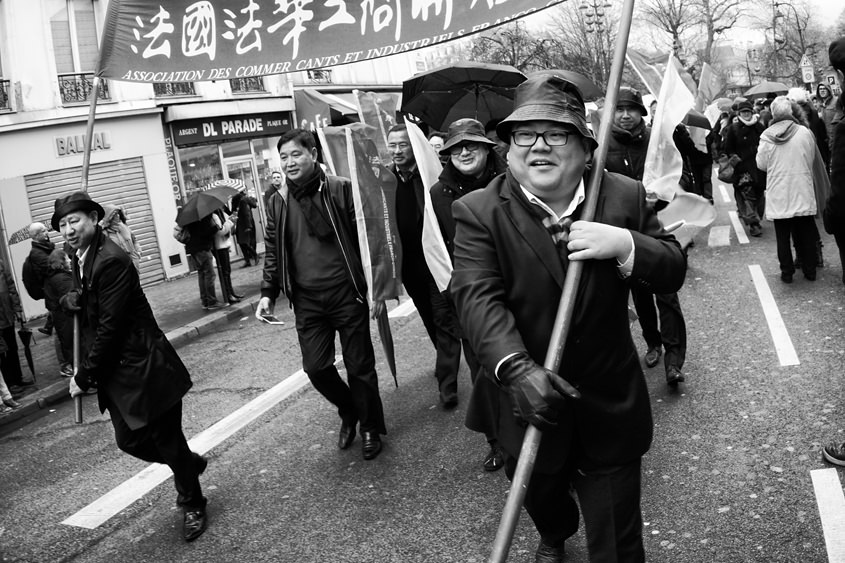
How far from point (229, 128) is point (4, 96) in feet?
19.2

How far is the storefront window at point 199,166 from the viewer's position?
20625mm

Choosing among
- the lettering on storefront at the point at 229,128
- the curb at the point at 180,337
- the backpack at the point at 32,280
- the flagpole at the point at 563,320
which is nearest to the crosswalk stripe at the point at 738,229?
the curb at the point at 180,337

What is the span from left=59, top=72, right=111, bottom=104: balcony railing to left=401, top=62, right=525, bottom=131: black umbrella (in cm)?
1089

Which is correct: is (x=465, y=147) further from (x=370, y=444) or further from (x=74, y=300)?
(x=74, y=300)

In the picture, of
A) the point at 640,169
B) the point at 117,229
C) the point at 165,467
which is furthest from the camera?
the point at 117,229

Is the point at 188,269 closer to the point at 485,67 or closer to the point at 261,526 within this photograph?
the point at 485,67

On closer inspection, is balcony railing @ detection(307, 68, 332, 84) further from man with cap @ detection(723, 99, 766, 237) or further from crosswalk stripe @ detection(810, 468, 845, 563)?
crosswalk stripe @ detection(810, 468, 845, 563)

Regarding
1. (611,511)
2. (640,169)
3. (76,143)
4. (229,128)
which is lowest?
(611,511)

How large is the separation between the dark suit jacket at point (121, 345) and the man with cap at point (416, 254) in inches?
81.5

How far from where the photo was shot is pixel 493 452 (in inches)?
203

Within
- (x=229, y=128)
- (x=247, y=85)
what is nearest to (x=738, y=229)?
(x=229, y=128)

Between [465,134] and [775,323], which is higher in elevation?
[465,134]

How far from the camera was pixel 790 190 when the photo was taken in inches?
359

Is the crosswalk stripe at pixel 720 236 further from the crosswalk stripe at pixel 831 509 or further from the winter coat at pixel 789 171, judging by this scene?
the crosswalk stripe at pixel 831 509
